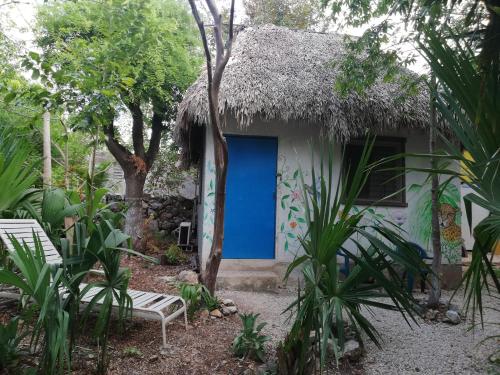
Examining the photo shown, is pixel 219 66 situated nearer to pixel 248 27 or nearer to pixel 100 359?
pixel 100 359

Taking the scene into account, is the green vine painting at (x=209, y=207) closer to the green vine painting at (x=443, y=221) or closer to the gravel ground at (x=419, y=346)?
the gravel ground at (x=419, y=346)

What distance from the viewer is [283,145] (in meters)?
5.63

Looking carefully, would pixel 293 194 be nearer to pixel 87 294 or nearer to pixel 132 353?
pixel 87 294

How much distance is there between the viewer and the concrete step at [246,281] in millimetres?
5008

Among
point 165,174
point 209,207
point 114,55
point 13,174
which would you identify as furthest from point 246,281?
point 165,174

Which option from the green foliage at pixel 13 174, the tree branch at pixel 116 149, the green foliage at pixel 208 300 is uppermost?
the tree branch at pixel 116 149

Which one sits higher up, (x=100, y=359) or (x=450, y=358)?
(x=100, y=359)

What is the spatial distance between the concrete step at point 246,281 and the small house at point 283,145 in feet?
0.05

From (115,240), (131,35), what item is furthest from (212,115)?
(115,240)

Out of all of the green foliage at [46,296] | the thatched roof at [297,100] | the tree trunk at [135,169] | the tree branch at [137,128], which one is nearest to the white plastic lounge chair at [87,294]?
the green foliage at [46,296]

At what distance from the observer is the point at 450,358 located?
306 cm

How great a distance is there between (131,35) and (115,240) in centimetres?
211

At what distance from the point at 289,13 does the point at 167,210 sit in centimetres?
905

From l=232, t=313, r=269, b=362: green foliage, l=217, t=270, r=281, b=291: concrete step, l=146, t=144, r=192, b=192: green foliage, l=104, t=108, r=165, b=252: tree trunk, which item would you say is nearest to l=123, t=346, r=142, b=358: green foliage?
l=232, t=313, r=269, b=362: green foliage
